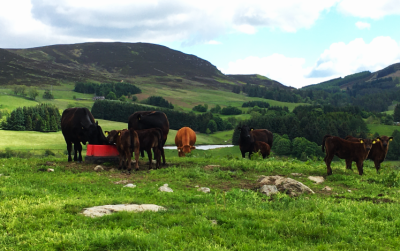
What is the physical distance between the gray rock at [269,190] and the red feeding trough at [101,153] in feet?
28.8

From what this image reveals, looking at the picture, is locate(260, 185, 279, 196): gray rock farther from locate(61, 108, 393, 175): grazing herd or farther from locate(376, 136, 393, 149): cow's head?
locate(376, 136, 393, 149): cow's head

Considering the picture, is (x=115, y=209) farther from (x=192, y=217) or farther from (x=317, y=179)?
(x=317, y=179)

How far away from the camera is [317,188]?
13.2 m

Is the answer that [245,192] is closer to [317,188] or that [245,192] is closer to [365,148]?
[317,188]

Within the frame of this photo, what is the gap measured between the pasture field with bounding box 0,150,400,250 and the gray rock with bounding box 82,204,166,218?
0.30m

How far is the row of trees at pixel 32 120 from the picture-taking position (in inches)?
Answer: 4250

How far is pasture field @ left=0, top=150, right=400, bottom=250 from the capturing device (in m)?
6.90

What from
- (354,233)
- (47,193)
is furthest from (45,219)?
(354,233)

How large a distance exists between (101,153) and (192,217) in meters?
10.8

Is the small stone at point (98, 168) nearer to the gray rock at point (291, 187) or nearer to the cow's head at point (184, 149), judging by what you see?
the gray rock at point (291, 187)

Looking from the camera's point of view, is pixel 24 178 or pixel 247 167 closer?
pixel 24 178

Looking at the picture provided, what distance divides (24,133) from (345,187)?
10446 cm

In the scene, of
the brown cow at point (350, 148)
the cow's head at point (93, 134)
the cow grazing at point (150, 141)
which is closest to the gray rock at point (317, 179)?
the brown cow at point (350, 148)

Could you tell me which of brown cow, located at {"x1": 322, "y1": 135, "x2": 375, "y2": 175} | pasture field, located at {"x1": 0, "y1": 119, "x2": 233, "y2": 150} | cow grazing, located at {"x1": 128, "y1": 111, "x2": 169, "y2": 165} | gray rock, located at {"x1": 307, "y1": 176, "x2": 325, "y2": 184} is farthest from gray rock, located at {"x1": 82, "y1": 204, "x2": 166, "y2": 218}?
pasture field, located at {"x1": 0, "y1": 119, "x2": 233, "y2": 150}
